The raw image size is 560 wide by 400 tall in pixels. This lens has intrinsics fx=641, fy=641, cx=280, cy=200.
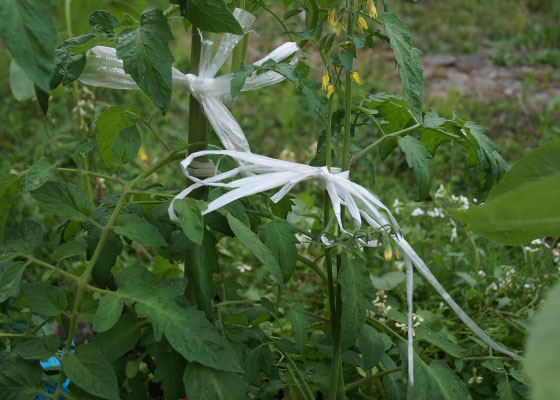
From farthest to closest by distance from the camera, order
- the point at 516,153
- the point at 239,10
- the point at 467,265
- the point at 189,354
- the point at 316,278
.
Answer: the point at 516,153 → the point at 316,278 → the point at 467,265 → the point at 239,10 → the point at 189,354

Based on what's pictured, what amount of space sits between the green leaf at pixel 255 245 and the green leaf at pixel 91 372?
0.87 ft

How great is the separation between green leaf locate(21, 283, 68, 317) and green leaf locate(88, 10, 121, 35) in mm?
411

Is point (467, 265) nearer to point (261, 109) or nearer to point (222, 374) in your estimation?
point (222, 374)

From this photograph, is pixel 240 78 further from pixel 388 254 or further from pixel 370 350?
pixel 370 350

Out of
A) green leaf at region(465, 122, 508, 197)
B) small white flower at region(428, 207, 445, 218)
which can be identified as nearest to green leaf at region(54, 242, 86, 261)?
green leaf at region(465, 122, 508, 197)

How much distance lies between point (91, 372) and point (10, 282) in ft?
0.65

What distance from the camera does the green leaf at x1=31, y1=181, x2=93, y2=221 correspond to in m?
1.00

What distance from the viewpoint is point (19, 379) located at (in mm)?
969

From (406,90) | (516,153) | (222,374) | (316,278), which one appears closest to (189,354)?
(222,374)

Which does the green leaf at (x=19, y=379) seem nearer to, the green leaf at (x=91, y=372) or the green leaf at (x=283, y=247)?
the green leaf at (x=91, y=372)

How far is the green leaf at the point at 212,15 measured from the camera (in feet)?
3.13

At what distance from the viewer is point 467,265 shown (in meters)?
2.01

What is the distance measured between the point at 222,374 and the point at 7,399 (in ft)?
1.05

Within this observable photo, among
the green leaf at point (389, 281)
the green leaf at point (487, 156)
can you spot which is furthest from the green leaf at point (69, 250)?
the green leaf at point (389, 281)
